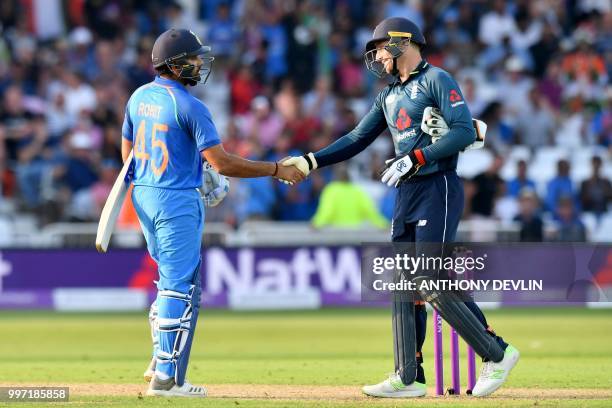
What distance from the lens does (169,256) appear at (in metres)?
8.28

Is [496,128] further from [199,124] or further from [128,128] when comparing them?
[199,124]

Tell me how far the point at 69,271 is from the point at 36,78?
4302 millimetres

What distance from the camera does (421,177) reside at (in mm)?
8391

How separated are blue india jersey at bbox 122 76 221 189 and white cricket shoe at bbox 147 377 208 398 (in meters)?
1.21

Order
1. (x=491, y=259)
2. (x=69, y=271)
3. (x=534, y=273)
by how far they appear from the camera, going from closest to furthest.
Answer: (x=491, y=259) < (x=534, y=273) < (x=69, y=271)

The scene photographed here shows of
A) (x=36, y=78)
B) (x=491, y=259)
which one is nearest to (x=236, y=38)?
(x=36, y=78)

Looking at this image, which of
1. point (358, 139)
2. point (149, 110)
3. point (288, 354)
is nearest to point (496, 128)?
point (288, 354)

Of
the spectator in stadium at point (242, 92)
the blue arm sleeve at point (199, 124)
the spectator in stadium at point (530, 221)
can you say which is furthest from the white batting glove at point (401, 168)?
the spectator in stadium at point (242, 92)

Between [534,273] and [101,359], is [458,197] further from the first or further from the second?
[101,359]

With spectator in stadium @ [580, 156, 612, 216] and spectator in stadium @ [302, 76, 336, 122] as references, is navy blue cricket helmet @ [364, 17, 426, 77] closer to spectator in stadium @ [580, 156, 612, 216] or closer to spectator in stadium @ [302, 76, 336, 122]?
spectator in stadium @ [580, 156, 612, 216]

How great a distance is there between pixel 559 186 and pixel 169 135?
1108 cm

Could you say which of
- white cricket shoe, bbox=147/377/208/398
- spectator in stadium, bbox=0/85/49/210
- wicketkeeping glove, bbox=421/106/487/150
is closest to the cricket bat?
white cricket shoe, bbox=147/377/208/398

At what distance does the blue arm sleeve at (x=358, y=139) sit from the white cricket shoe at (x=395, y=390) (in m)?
1.51

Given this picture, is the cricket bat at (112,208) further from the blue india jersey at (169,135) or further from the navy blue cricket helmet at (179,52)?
the navy blue cricket helmet at (179,52)
